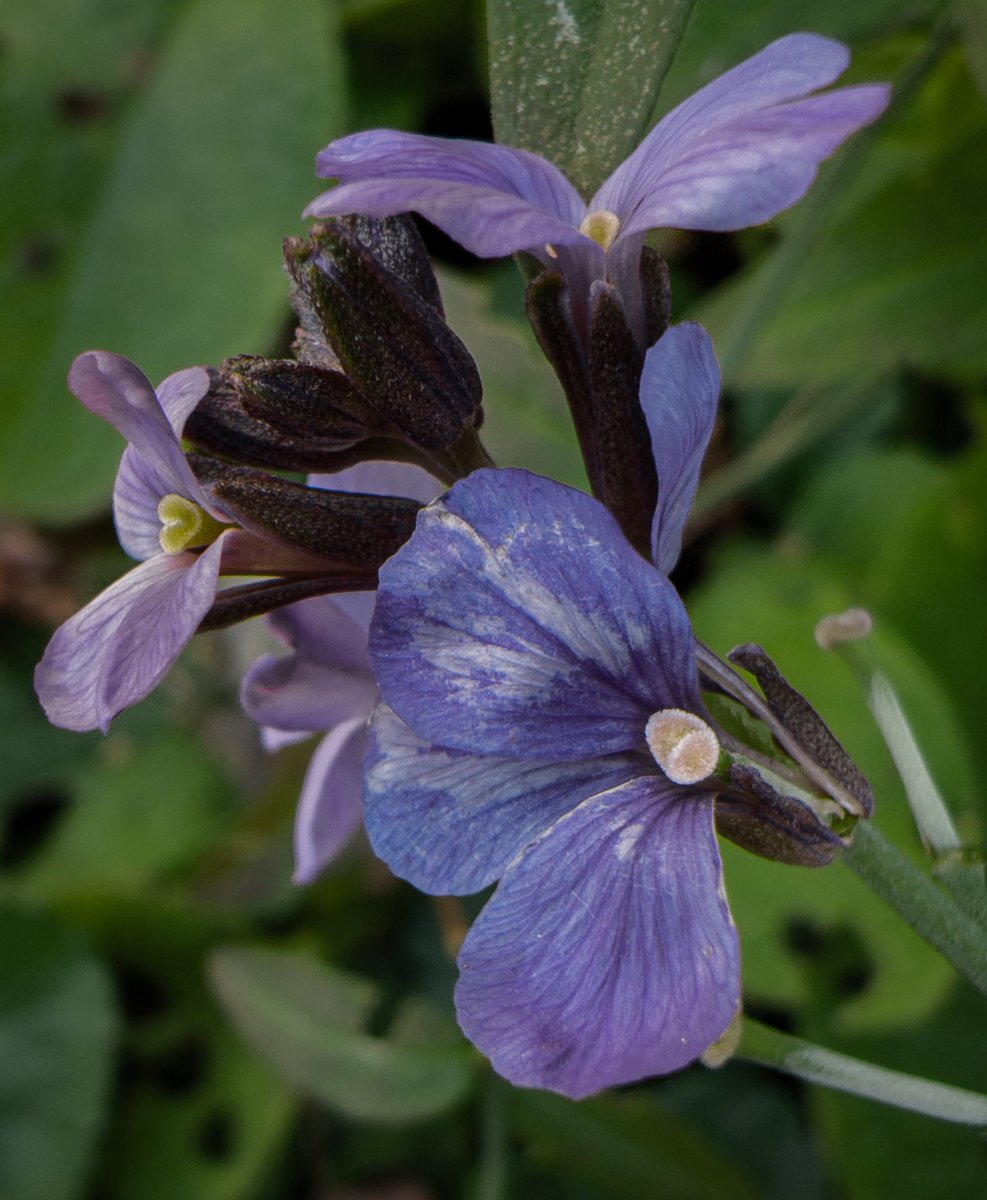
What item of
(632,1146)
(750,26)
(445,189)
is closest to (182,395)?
(445,189)

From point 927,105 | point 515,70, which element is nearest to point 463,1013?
point 515,70

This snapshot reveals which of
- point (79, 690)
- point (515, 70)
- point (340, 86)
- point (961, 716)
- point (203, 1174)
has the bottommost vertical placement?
point (203, 1174)

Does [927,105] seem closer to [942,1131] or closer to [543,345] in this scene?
[543,345]

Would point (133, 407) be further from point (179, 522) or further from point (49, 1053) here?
point (49, 1053)

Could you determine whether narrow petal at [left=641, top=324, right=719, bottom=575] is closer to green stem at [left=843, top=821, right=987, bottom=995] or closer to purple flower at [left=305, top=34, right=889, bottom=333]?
purple flower at [left=305, top=34, right=889, bottom=333]

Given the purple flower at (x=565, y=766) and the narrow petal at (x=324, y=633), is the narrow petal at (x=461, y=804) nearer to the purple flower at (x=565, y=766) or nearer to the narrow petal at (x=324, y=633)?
the purple flower at (x=565, y=766)

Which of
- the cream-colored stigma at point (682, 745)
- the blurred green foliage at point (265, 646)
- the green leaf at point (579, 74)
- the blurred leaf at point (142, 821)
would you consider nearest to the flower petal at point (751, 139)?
the green leaf at point (579, 74)

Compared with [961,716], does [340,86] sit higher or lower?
higher
